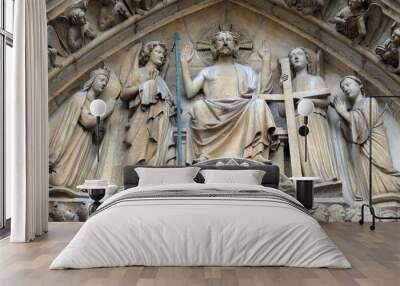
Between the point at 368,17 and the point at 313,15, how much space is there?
76 cm

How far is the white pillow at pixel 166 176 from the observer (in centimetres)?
577

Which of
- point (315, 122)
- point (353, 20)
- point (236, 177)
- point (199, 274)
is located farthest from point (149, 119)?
point (199, 274)

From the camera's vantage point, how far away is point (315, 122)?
6934mm

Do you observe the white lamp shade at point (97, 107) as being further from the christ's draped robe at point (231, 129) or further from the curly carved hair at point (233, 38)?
the curly carved hair at point (233, 38)

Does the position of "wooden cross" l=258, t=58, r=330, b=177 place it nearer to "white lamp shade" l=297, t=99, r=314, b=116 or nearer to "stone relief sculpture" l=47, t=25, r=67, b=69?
"white lamp shade" l=297, t=99, r=314, b=116

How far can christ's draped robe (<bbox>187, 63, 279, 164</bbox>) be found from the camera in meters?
6.77

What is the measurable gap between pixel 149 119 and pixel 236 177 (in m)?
1.77

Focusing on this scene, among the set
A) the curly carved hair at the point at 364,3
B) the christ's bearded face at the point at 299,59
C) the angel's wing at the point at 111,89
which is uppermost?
the curly carved hair at the point at 364,3

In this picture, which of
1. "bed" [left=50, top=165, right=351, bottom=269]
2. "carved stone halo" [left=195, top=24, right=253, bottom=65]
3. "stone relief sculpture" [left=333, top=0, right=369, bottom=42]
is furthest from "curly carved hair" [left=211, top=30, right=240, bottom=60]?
"bed" [left=50, top=165, right=351, bottom=269]

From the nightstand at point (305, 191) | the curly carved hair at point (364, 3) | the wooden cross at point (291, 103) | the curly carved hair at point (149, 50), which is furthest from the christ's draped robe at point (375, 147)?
the curly carved hair at point (149, 50)

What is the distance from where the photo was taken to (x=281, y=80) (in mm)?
7195

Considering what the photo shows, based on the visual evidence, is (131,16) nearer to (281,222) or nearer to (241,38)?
(241,38)

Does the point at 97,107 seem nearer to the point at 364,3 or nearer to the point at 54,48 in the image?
the point at 54,48

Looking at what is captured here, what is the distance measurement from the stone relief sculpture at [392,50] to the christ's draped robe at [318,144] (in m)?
0.84
